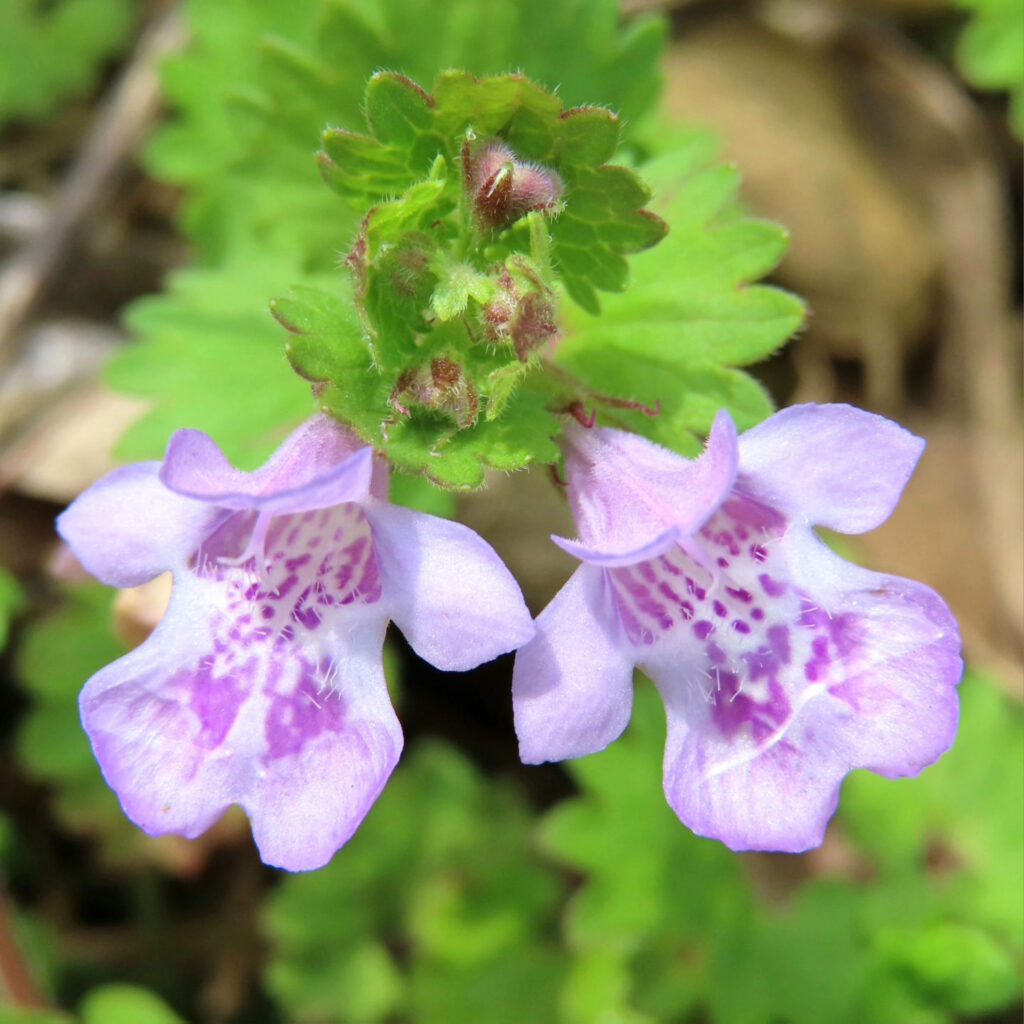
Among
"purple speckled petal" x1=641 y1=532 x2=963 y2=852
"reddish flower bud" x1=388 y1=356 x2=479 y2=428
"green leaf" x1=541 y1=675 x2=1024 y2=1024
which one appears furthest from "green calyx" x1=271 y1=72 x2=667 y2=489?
"green leaf" x1=541 y1=675 x2=1024 y2=1024

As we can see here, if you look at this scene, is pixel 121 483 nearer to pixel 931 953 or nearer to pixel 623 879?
pixel 623 879

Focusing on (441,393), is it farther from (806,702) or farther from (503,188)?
(806,702)

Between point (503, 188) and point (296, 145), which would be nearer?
point (503, 188)

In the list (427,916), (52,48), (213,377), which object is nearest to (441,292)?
(213,377)

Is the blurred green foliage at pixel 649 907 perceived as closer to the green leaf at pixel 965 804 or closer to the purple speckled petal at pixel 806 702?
the green leaf at pixel 965 804

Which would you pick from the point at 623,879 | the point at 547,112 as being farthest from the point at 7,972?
the point at 547,112

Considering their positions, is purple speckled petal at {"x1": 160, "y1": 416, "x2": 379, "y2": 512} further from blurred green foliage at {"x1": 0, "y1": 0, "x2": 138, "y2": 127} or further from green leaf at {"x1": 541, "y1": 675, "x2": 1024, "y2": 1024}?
blurred green foliage at {"x1": 0, "y1": 0, "x2": 138, "y2": 127}

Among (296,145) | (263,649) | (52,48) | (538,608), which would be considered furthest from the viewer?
(52,48)

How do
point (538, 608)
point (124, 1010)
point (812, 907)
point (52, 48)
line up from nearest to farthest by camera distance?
point (124, 1010), point (812, 907), point (538, 608), point (52, 48)
